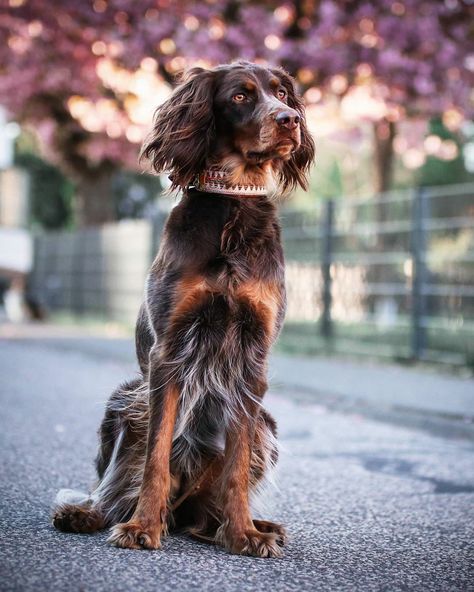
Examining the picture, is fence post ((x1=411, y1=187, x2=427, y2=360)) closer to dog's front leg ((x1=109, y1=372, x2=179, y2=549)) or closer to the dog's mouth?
the dog's mouth

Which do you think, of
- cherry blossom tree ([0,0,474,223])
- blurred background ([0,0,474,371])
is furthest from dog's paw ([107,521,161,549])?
cherry blossom tree ([0,0,474,223])

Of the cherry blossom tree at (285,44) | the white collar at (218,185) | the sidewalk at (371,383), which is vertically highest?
the cherry blossom tree at (285,44)

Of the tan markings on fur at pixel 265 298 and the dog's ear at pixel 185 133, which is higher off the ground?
the dog's ear at pixel 185 133

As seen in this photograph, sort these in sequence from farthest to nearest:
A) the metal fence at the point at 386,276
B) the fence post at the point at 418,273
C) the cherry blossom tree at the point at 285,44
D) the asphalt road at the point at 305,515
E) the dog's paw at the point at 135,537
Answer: the cherry blossom tree at the point at 285,44 < the fence post at the point at 418,273 < the metal fence at the point at 386,276 < the dog's paw at the point at 135,537 < the asphalt road at the point at 305,515

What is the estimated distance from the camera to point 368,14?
16.4 m

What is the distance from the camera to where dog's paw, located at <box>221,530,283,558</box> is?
3.76m

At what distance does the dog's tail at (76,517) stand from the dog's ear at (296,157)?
5.45ft

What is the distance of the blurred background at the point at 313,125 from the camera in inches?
494

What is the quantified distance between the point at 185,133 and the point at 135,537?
5.31 feet

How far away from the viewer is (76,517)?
396 centimetres

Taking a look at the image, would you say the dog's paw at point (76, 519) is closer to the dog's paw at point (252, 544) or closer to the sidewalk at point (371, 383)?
the dog's paw at point (252, 544)

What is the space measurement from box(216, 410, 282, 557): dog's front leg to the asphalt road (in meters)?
0.06

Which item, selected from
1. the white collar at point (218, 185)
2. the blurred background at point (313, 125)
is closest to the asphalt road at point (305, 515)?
the white collar at point (218, 185)

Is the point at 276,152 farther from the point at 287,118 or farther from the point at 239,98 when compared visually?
the point at 239,98
